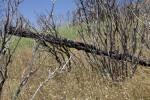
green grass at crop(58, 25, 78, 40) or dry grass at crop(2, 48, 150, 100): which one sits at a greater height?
green grass at crop(58, 25, 78, 40)

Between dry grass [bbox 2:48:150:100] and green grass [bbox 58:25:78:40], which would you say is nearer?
dry grass [bbox 2:48:150:100]

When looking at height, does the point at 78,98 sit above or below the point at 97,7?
below

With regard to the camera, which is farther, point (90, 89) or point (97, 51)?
point (97, 51)

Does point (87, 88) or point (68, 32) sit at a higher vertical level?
point (68, 32)

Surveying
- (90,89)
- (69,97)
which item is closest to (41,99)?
(69,97)

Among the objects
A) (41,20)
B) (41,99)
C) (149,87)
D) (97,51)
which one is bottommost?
(41,99)

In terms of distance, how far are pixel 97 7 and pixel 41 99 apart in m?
1.64

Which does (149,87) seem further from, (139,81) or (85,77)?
(85,77)

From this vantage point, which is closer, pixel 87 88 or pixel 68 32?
pixel 87 88

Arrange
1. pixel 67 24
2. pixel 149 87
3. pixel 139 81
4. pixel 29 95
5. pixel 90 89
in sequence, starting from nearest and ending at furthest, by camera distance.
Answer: pixel 149 87
pixel 139 81
pixel 90 89
pixel 29 95
pixel 67 24

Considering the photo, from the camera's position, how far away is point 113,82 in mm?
2996

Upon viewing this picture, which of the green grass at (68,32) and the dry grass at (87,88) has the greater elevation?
the green grass at (68,32)

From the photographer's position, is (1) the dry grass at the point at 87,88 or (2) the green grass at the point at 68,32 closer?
(1) the dry grass at the point at 87,88

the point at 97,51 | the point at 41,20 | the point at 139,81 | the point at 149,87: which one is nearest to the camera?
the point at 149,87
